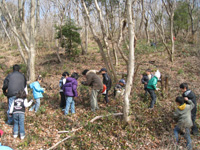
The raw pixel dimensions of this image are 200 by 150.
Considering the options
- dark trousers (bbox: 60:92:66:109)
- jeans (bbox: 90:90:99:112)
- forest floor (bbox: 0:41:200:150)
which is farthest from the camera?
dark trousers (bbox: 60:92:66:109)

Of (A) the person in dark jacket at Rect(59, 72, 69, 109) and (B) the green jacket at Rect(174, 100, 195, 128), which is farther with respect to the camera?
(A) the person in dark jacket at Rect(59, 72, 69, 109)

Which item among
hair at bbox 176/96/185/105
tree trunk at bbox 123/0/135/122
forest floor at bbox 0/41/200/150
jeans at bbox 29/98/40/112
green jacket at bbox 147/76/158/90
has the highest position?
tree trunk at bbox 123/0/135/122

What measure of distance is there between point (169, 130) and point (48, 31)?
81.5 ft

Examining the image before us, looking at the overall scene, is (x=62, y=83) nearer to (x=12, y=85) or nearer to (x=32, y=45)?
(x=12, y=85)

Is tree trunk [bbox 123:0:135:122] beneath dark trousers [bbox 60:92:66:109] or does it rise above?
above

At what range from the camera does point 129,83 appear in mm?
5027

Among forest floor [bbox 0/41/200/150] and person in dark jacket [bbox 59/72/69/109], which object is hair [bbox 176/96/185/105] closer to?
forest floor [bbox 0/41/200/150]

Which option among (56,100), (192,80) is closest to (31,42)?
(56,100)

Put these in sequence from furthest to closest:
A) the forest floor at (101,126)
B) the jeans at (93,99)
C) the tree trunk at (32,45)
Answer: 1. the tree trunk at (32,45)
2. the jeans at (93,99)
3. the forest floor at (101,126)

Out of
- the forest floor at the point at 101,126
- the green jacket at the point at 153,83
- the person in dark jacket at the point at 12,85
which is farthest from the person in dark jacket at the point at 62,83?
the green jacket at the point at 153,83

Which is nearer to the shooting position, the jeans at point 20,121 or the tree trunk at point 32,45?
the jeans at point 20,121

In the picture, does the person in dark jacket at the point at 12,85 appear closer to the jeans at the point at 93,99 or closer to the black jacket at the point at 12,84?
the black jacket at the point at 12,84

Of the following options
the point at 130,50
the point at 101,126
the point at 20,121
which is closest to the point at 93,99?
the point at 101,126

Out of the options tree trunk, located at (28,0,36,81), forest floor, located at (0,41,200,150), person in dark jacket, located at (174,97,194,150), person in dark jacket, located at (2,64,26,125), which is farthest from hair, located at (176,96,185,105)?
tree trunk, located at (28,0,36,81)
